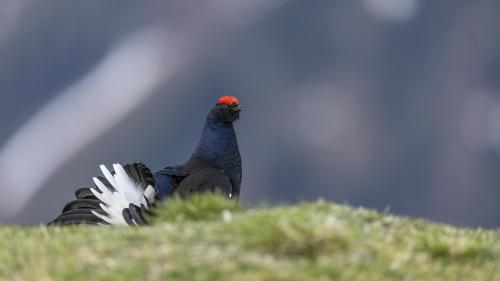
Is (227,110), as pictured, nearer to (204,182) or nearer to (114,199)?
(204,182)

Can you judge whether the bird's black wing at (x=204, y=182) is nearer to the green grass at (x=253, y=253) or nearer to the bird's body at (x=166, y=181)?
the bird's body at (x=166, y=181)

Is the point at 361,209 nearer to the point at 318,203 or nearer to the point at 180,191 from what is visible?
the point at 318,203

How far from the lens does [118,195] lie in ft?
44.4

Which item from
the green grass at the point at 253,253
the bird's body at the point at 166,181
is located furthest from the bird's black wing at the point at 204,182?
the green grass at the point at 253,253

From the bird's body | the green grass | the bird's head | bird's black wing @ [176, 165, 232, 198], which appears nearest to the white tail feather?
the bird's body

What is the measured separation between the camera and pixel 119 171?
13875 mm

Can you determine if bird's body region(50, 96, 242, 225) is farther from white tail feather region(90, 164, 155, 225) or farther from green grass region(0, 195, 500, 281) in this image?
green grass region(0, 195, 500, 281)

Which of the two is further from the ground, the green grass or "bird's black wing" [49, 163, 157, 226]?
"bird's black wing" [49, 163, 157, 226]

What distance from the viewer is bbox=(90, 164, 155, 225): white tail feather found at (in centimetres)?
1342

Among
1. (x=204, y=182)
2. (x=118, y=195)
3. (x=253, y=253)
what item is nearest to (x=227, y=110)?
(x=204, y=182)

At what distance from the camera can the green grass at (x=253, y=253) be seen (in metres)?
6.61

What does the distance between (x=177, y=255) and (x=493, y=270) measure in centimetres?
355

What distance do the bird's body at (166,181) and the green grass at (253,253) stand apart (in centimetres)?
415

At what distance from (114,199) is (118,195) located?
0.34 feet
